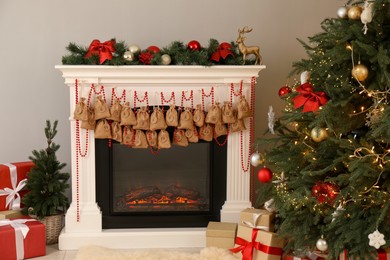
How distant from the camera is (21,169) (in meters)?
4.12

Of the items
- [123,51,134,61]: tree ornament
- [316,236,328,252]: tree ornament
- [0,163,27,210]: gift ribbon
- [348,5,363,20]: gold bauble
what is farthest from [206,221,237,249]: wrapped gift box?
[348,5,363,20]: gold bauble

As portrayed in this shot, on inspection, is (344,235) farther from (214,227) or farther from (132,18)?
(132,18)

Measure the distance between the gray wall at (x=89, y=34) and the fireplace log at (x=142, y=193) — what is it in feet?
2.72

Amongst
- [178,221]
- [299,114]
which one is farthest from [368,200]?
[178,221]

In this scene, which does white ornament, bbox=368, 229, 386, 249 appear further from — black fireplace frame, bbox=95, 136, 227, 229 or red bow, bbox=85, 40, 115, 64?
red bow, bbox=85, 40, 115, 64

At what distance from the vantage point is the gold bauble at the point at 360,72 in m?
2.73

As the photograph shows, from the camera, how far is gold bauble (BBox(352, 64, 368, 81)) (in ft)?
8.95

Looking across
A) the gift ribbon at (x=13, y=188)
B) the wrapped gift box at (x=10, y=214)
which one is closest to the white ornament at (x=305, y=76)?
the gift ribbon at (x=13, y=188)

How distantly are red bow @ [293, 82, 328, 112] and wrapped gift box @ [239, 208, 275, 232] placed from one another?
964 millimetres

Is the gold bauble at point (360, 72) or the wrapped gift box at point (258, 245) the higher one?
the gold bauble at point (360, 72)

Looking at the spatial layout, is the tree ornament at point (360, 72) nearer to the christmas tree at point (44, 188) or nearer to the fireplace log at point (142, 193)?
the fireplace log at point (142, 193)

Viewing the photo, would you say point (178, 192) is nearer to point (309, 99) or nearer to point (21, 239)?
point (21, 239)

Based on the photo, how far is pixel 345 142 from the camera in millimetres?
2809

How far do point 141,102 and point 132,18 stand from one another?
3.10 ft
